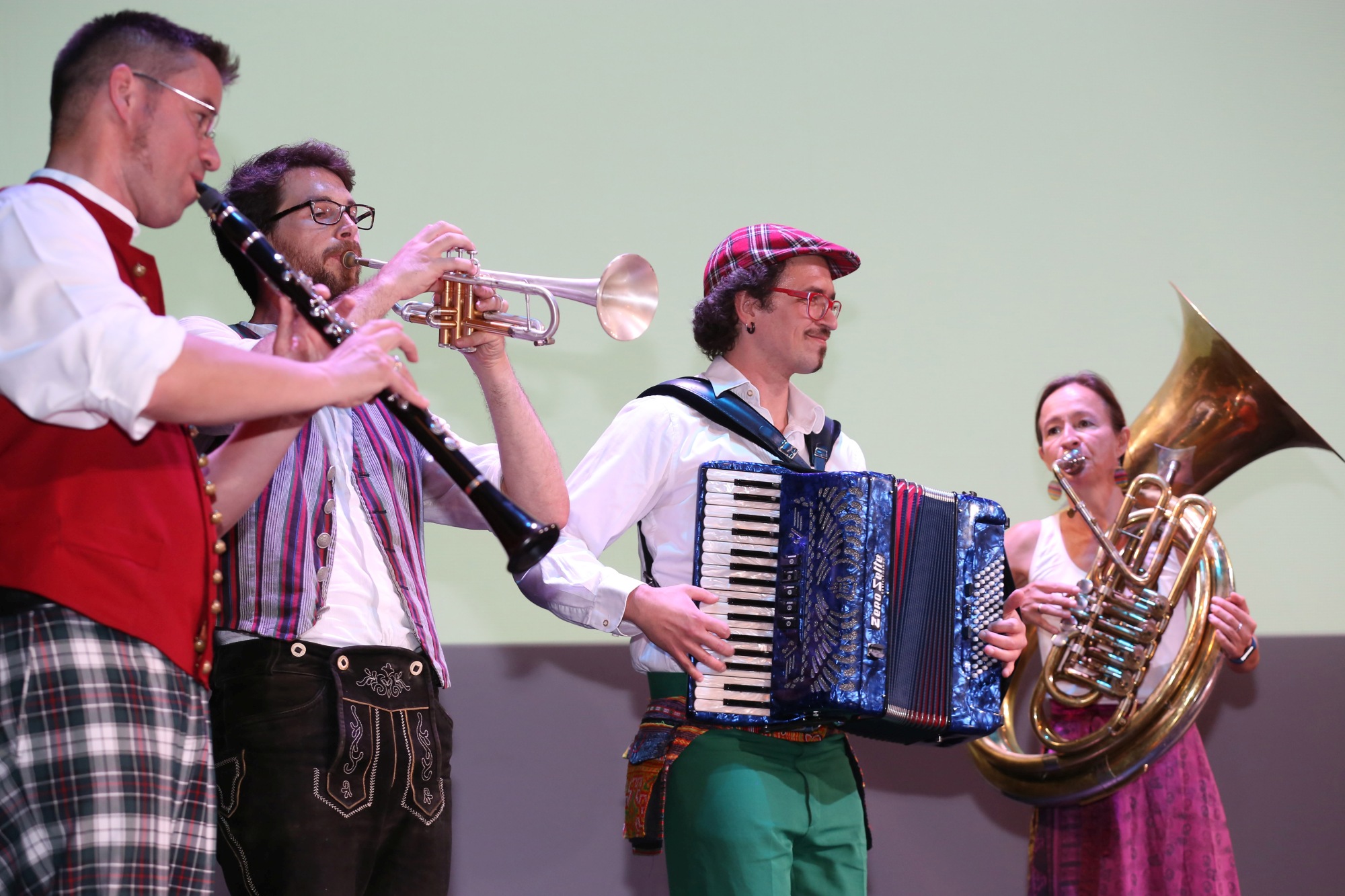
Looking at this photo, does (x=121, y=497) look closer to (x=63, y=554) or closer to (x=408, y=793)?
(x=63, y=554)

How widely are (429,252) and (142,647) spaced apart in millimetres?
923

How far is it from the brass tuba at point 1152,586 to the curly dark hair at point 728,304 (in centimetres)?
114

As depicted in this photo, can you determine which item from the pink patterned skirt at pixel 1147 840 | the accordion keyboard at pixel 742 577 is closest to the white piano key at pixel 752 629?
the accordion keyboard at pixel 742 577

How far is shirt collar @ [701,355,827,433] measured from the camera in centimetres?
286

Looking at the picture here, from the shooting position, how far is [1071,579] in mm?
3674

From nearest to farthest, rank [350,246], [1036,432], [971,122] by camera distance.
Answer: [350,246] < [1036,432] < [971,122]

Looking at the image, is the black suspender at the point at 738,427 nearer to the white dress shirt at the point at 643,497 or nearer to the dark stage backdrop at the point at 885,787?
the white dress shirt at the point at 643,497

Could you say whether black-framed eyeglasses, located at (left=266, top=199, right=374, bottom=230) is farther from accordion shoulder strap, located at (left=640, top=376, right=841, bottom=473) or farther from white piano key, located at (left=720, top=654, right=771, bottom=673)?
white piano key, located at (left=720, top=654, right=771, bottom=673)

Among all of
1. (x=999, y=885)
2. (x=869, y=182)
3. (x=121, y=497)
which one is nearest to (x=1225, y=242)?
(x=869, y=182)

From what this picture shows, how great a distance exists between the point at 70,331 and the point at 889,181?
3116 mm

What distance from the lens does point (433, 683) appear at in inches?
87.1

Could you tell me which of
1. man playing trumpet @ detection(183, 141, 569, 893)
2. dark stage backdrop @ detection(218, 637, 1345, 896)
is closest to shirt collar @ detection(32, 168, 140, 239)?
man playing trumpet @ detection(183, 141, 569, 893)

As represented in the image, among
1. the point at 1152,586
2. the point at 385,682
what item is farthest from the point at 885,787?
the point at 385,682

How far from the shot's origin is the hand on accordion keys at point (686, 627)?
2.33 meters
